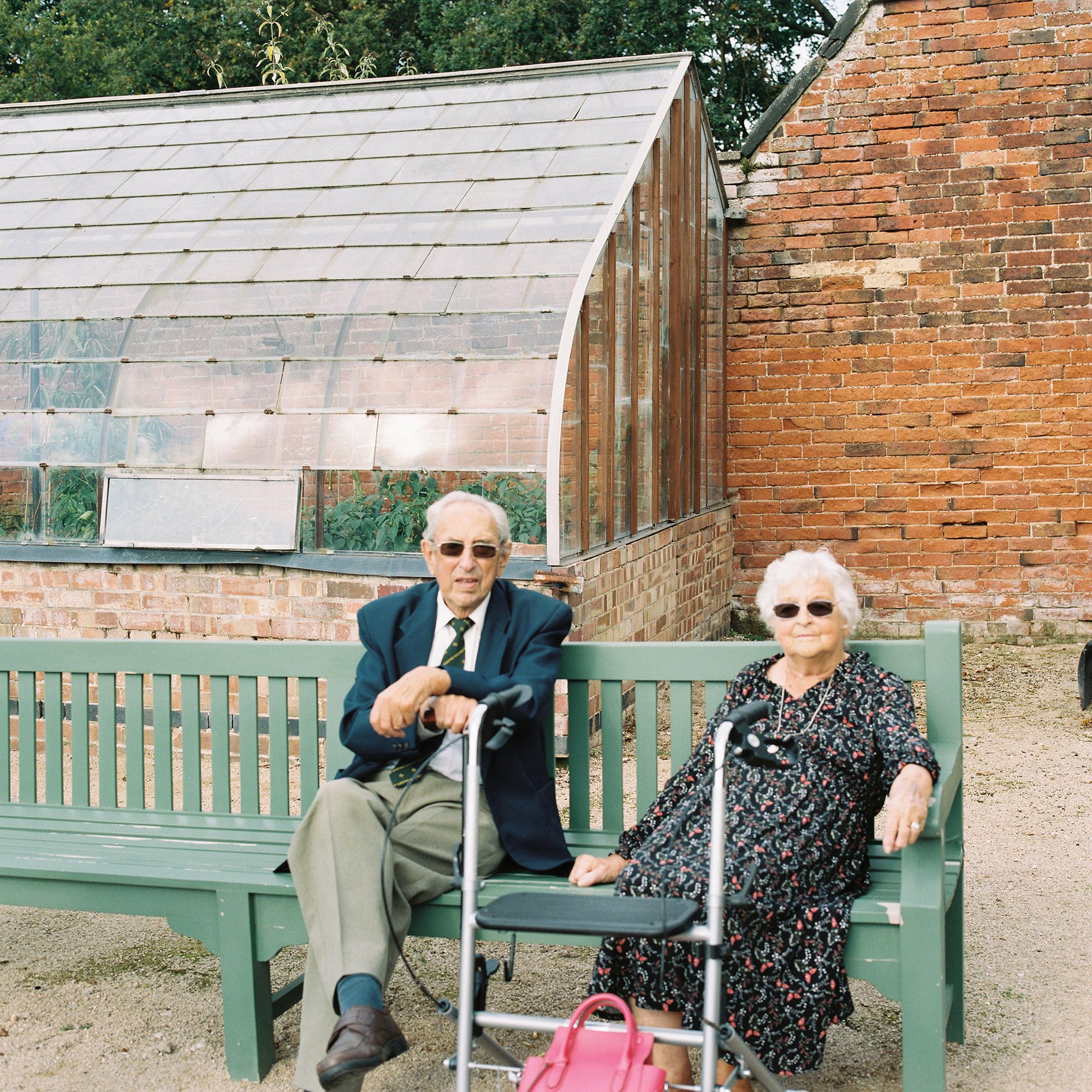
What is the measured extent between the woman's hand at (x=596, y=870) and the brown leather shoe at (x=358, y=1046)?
1.93 ft

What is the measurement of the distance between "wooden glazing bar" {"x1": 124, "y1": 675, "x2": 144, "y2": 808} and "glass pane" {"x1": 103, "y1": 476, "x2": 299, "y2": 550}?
2.63 m

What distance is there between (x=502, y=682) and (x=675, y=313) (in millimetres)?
5544

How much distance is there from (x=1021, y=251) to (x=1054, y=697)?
3.38m

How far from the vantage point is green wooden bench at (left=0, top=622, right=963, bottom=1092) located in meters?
2.86

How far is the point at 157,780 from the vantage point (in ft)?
13.0

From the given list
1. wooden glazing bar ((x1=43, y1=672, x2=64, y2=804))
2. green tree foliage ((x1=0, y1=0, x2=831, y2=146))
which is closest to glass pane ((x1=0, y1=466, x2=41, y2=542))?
wooden glazing bar ((x1=43, y1=672, x2=64, y2=804))

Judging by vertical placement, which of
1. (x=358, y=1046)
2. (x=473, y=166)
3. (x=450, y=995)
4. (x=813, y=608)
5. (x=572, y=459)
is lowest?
(x=450, y=995)

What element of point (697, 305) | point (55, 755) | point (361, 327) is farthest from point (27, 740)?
point (697, 305)

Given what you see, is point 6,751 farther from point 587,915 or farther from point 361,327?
point 361,327

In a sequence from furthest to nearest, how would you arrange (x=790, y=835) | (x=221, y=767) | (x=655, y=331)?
(x=655, y=331) < (x=221, y=767) < (x=790, y=835)

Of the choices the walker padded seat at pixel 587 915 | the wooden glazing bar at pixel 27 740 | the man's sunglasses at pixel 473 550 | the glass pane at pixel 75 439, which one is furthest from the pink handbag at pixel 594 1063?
the glass pane at pixel 75 439

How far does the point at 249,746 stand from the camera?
3789 mm

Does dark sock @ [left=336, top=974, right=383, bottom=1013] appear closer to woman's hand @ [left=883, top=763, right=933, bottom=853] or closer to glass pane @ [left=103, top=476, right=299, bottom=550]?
woman's hand @ [left=883, top=763, right=933, bottom=853]

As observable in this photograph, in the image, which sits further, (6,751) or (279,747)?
(6,751)
